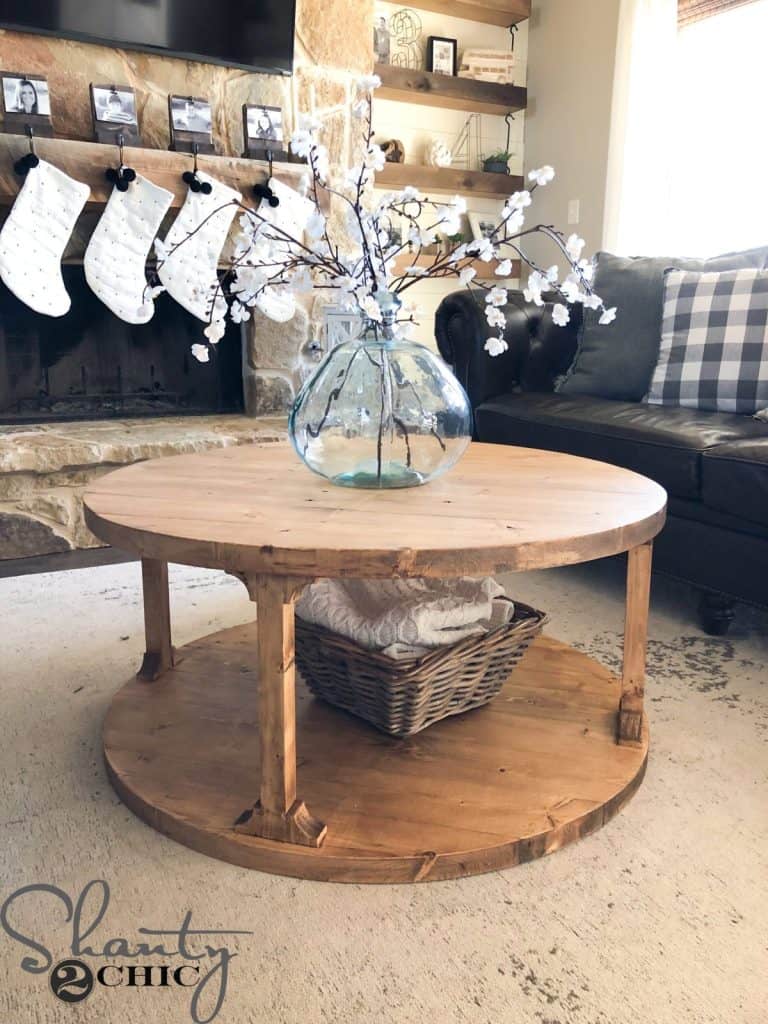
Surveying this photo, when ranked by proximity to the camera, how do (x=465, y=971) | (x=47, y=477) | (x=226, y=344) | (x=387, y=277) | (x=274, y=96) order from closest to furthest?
1. (x=465, y=971)
2. (x=387, y=277)
3. (x=47, y=477)
4. (x=274, y=96)
5. (x=226, y=344)

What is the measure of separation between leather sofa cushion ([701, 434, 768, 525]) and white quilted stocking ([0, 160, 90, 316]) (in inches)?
73.2

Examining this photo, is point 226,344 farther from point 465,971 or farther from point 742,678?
point 465,971

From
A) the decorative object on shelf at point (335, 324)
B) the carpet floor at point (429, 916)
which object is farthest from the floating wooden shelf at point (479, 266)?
the carpet floor at point (429, 916)

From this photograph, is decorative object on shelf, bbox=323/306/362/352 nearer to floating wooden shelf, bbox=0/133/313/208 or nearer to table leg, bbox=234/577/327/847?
floating wooden shelf, bbox=0/133/313/208

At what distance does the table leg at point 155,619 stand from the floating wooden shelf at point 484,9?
3348 mm

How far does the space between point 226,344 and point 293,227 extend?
0.60 meters

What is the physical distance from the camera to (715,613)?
187 cm

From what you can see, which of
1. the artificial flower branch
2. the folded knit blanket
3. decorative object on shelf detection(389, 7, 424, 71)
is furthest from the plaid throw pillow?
decorative object on shelf detection(389, 7, 424, 71)

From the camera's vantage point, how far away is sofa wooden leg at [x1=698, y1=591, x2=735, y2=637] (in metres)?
1.86

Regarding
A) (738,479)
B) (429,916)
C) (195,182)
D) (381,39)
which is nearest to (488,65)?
(381,39)

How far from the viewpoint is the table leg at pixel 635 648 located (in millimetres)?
1271

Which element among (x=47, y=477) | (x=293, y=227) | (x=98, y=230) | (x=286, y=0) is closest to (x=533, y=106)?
(x=286, y=0)

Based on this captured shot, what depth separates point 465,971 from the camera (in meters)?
0.91

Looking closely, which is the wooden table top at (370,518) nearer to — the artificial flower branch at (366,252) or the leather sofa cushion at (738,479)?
the artificial flower branch at (366,252)
